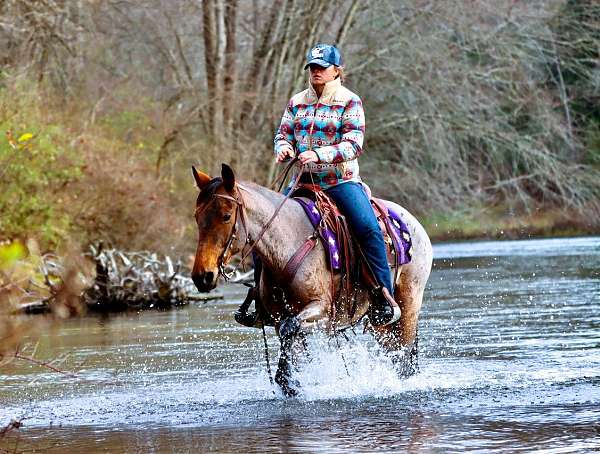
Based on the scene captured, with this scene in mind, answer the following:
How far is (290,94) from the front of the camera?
34.4m

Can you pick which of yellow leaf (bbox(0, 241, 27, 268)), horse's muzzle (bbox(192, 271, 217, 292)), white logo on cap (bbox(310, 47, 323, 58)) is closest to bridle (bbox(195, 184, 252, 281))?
horse's muzzle (bbox(192, 271, 217, 292))

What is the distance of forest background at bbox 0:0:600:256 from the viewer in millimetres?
26578

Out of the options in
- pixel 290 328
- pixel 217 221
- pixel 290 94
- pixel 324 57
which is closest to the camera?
pixel 217 221

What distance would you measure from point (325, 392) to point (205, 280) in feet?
5.13

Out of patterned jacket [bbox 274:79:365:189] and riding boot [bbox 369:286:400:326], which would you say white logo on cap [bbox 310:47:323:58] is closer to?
patterned jacket [bbox 274:79:365:189]

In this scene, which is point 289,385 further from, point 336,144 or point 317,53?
point 317,53

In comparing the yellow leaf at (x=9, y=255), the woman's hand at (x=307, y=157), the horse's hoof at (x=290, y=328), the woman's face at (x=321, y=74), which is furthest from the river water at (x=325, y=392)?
the yellow leaf at (x=9, y=255)

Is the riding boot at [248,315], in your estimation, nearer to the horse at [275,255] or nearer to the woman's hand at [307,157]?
the horse at [275,255]

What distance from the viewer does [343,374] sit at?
10008mm

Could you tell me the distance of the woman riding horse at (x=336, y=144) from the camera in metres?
9.53

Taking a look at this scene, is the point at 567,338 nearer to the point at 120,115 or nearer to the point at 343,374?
the point at 343,374

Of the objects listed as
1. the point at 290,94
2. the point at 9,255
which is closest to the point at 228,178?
the point at 9,255

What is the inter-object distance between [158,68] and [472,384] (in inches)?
1079

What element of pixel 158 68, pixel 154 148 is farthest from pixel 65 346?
pixel 158 68
